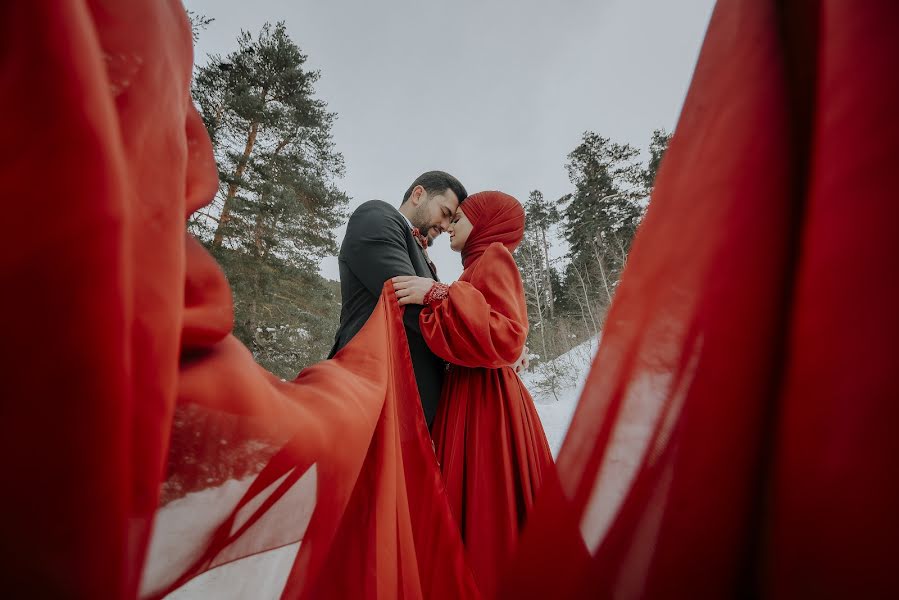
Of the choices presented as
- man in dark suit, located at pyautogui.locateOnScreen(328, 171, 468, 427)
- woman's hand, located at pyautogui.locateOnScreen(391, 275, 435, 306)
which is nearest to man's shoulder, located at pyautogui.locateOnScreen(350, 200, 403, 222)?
man in dark suit, located at pyautogui.locateOnScreen(328, 171, 468, 427)

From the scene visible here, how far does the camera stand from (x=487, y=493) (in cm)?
131

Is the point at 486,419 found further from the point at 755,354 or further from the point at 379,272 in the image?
the point at 755,354

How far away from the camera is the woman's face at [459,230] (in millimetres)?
2184

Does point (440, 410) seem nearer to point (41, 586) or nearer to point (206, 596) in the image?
point (206, 596)

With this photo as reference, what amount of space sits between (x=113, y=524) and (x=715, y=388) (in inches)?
21.1

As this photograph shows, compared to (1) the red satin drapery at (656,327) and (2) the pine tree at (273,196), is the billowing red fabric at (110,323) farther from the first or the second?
(2) the pine tree at (273,196)

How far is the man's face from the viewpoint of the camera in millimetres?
2229

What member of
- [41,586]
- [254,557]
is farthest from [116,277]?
[254,557]

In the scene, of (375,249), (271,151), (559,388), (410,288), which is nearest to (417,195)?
(375,249)

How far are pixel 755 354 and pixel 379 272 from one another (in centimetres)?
134

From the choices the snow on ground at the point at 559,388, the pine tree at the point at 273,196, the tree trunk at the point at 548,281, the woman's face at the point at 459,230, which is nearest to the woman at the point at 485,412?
the woman's face at the point at 459,230

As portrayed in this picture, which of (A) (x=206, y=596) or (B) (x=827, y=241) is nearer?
(B) (x=827, y=241)

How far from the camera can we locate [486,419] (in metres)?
1.47

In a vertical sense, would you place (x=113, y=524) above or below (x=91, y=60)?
below
